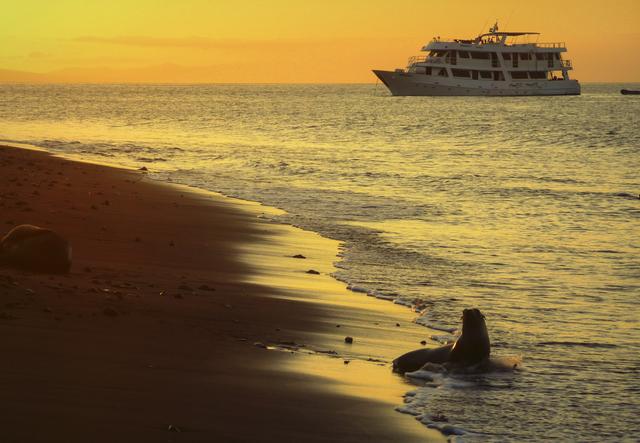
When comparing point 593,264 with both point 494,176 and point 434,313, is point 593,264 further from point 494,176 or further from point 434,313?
Result: point 494,176

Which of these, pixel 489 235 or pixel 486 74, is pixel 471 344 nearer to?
pixel 489 235

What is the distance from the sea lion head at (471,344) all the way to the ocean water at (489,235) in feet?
0.76

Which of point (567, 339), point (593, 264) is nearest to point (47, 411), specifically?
point (567, 339)

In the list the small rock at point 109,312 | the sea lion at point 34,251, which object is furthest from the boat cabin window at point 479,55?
the small rock at point 109,312

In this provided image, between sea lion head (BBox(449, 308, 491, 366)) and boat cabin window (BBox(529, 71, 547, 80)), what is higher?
boat cabin window (BBox(529, 71, 547, 80))

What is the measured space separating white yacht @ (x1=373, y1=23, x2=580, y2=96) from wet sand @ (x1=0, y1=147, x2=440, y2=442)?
101576 millimetres

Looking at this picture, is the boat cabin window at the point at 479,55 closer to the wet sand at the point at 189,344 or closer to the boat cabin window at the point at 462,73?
the boat cabin window at the point at 462,73

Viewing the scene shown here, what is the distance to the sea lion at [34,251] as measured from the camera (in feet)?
30.3

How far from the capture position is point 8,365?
6250mm

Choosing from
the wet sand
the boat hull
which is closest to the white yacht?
the boat hull

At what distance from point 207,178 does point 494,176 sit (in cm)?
884

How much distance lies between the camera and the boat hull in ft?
380

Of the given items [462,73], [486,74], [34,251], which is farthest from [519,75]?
[34,251]

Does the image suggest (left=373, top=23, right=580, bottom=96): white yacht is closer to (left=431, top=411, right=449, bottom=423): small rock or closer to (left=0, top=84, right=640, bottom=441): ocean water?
(left=0, top=84, right=640, bottom=441): ocean water
